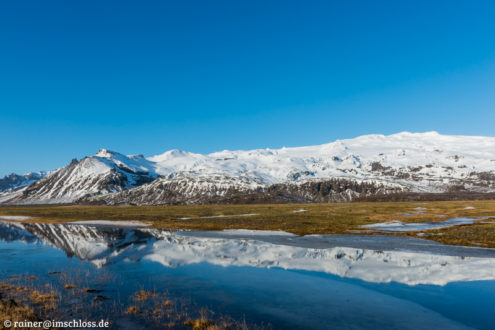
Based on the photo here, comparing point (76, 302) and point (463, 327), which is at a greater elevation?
point (76, 302)

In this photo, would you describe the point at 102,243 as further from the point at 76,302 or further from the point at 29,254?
the point at 76,302

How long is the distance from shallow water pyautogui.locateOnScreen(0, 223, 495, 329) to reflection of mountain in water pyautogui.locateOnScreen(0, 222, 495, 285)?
111 millimetres

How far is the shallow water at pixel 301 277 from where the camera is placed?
2181cm

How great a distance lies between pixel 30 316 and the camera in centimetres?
2009

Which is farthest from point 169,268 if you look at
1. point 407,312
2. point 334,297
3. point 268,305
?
point 407,312

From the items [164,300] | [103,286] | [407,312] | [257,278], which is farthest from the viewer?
[257,278]

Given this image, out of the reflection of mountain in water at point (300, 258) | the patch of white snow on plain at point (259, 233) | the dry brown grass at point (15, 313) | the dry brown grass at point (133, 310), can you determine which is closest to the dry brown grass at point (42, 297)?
the dry brown grass at point (15, 313)

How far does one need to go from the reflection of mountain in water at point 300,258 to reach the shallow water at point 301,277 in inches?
4.4

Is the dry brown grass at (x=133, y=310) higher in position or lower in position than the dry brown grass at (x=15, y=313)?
lower

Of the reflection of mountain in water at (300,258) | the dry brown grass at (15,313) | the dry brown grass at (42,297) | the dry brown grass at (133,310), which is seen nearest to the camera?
the dry brown grass at (15,313)

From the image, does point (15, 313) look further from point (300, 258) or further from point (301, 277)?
point (300, 258)

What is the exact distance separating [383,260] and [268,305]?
2074cm

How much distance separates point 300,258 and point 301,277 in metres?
9.37

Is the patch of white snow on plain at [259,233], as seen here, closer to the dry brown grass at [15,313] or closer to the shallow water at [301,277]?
the shallow water at [301,277]
